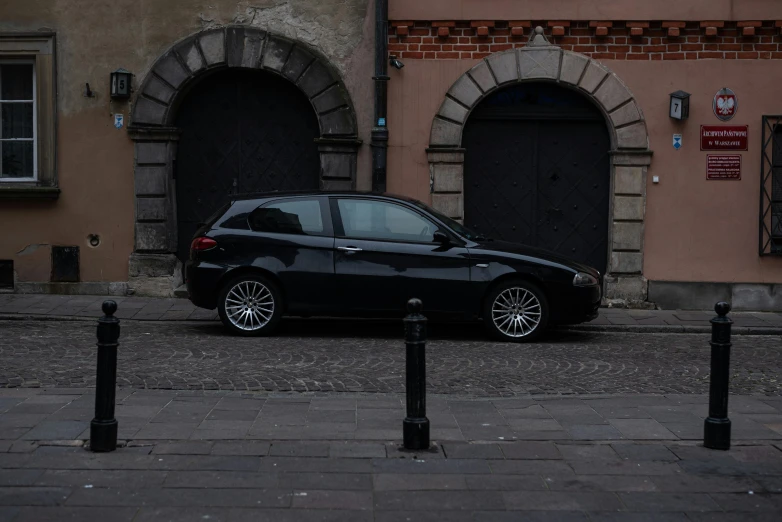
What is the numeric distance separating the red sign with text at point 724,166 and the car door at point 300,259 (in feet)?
19.5

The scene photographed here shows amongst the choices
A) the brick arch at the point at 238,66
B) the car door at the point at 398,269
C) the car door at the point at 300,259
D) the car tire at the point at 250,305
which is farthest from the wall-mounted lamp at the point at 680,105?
the car tire at the point at 250,305

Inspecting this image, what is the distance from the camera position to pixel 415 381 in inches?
285

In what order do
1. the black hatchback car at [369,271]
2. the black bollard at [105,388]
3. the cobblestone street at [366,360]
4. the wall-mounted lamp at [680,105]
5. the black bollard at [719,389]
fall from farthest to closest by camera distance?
the wall-mounted lamp at [680,105], the black hatchback car at [369,271], the cobblestone street at [366,360], the black bollard at [719,389], the black bollard at [105,388]

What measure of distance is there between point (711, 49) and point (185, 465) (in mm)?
11188

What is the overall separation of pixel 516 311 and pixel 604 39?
5.10 metres

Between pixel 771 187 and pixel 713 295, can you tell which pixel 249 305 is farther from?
pixel 771 187

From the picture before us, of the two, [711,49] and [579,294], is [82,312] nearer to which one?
[579,294]

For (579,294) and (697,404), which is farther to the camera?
(579,294)

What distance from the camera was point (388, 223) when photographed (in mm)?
12484

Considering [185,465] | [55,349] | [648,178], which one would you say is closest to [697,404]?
[185,465]

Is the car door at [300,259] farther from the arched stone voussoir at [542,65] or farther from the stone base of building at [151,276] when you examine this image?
the arched stone voussoir at [542,65]

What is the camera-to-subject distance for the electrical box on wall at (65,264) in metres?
15.7

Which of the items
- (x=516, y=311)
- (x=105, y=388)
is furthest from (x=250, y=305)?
(x=105, y=388)

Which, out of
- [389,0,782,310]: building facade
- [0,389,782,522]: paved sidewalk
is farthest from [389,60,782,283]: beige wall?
[0,389,782,522]: paved sidewalk
